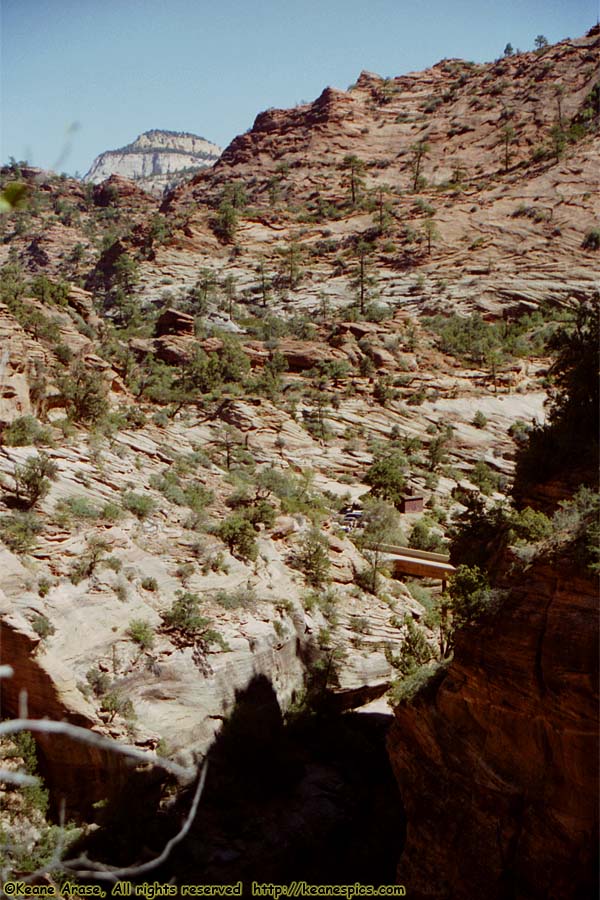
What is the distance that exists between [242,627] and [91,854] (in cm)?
651

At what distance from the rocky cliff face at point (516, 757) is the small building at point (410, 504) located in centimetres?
1961

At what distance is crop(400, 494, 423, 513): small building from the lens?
3131 centimetres

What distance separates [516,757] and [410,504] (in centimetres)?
2145

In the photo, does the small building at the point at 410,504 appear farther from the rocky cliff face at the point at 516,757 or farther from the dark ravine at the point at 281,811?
the rocky cliff face at the point at 516,757

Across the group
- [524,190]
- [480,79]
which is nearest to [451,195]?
[524,190]

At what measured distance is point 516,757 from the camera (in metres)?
10.1

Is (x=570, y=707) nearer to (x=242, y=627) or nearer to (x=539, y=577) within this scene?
(x=539, y=577)

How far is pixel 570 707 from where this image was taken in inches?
359

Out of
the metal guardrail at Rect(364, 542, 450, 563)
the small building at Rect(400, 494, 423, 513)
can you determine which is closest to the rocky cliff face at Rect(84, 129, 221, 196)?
the small building at Rect(400, 494, 423, 513)

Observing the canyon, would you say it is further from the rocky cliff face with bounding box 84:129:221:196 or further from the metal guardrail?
the rocky cliff face with bounding box 84:129:221:196

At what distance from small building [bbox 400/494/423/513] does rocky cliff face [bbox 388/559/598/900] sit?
64.3ft

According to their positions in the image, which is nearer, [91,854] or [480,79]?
[91,854]

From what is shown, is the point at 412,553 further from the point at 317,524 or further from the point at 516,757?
the point at 516,757

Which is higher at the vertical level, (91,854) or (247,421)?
(247,421)
